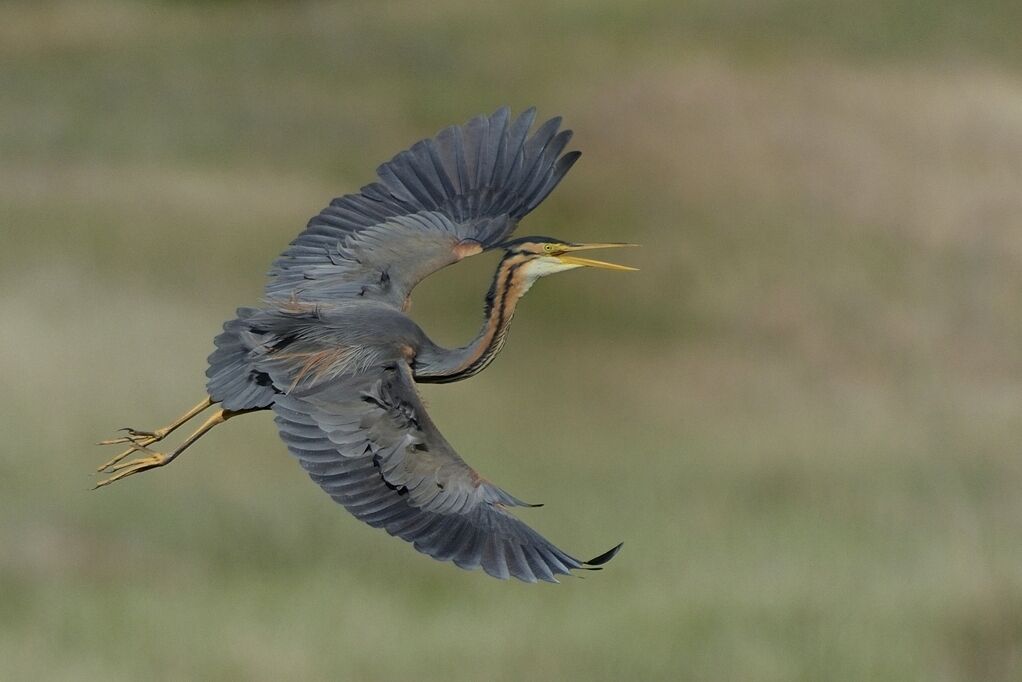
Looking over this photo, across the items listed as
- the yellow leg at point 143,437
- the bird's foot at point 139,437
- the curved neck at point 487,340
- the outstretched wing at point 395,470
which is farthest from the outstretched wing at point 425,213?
the outstretched wing at point 395,470

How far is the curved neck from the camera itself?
834 centimetres

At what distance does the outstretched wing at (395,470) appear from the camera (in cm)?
765

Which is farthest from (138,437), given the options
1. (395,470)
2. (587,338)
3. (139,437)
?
(587,338)

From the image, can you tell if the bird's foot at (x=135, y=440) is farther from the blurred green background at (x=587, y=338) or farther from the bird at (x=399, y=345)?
the blurred green background at (x=587, y=338)

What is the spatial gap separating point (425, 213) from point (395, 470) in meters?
1.91

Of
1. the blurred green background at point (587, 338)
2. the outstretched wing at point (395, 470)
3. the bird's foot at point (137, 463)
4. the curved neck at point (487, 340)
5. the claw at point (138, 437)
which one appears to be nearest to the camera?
the outstretched wing at point (395, 470)

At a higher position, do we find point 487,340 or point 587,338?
point 587,338

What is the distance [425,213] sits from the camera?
370 inches

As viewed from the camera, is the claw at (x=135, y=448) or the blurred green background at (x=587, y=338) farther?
the blurred green background at (x=587, y=338)

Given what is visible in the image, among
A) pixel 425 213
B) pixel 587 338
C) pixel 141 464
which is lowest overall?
pixel 141 464

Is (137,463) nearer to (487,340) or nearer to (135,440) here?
(135,440)

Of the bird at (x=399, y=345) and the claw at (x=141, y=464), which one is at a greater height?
the bird at (x=399, y=345)

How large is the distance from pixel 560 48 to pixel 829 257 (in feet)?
22.4

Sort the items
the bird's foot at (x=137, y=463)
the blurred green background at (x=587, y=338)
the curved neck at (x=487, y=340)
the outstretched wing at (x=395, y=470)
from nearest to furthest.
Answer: the outstretched wing at (x=395, y=470)
the curved neck at (x=487, y=340)
the bird's foot at (x=137, y=463)
the blurred green background at (x=587, y=338)
